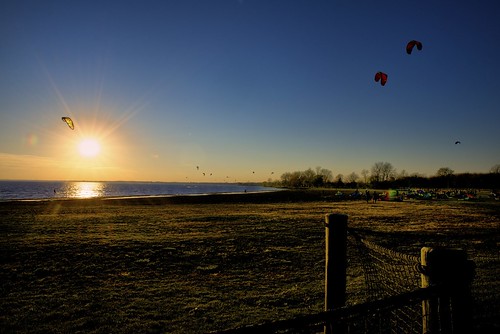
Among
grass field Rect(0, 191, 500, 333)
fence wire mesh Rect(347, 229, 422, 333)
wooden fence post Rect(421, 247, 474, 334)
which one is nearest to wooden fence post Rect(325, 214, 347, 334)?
fence wire mesh Rect(347, 229, 422, 333)

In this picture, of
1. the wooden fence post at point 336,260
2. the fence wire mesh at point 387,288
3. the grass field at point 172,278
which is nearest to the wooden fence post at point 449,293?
the fence wire mesh at point 387,288

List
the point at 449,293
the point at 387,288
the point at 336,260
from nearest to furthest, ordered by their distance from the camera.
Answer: the point at 449,293
the point at 336,260
the point at 387,288

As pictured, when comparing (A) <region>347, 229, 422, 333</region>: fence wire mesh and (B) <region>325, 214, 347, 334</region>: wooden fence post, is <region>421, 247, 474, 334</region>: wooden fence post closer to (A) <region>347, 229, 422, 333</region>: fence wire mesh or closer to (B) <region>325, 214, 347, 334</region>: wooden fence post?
(A) <region>347, 229, 422, 333</region>: fence wire mesh

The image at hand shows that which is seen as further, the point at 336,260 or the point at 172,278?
the point at 172,278

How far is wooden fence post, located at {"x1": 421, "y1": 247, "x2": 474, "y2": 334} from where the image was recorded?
242 cm

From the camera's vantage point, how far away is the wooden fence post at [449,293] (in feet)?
7.93

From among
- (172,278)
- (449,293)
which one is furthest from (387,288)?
(172,278)

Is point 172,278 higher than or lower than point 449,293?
lower

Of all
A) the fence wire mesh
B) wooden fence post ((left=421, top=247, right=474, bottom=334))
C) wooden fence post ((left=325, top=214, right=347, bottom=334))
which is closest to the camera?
wooden fence post ((left=421, top=247, right=474, bottom=334))

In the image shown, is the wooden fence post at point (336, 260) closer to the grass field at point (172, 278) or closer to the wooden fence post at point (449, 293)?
the grass field at point (172, 278)

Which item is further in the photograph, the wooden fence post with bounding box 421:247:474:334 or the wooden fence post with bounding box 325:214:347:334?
the wooden fence post with bounding box 325:214:347:334

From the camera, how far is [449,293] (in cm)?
246

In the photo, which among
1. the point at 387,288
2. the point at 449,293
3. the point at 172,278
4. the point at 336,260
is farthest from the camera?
the point at 172,278

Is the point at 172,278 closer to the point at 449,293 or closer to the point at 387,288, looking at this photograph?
the point at 387,288
